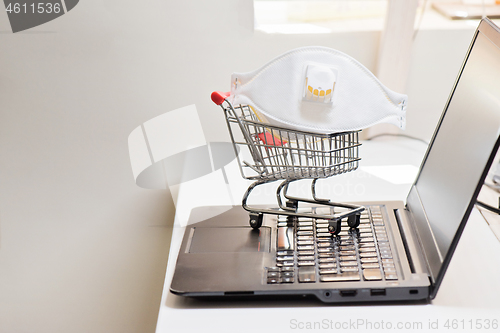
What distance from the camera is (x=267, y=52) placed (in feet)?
3.66

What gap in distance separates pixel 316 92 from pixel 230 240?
32cm

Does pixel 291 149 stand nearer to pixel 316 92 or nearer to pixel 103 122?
pixel 316 92

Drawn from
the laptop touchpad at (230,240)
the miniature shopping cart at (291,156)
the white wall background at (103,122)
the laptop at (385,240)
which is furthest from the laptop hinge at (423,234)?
the white wall background at (103,122)

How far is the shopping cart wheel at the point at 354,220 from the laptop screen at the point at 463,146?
11 cm

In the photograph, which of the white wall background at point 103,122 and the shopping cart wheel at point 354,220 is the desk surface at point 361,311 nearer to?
the shopping cart wheel at point 354,220

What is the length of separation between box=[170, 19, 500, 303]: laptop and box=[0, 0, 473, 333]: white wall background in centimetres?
40

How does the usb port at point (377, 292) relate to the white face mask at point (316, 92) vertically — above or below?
below

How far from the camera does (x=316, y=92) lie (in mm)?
641

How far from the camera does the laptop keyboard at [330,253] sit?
2.20ft

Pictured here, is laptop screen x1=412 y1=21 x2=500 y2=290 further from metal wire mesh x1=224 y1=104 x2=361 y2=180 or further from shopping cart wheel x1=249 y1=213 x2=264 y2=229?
shopping cart wheel x1=249 y1=213 x2=264 y2=229

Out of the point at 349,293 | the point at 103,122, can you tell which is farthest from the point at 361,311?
the point at 103,122

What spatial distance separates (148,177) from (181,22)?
0.42 meters

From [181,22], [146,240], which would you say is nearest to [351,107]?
[181,22]

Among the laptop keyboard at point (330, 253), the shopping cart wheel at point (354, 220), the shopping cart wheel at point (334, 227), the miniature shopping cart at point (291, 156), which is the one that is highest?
the miniature shopping cart at point (291, 156)
